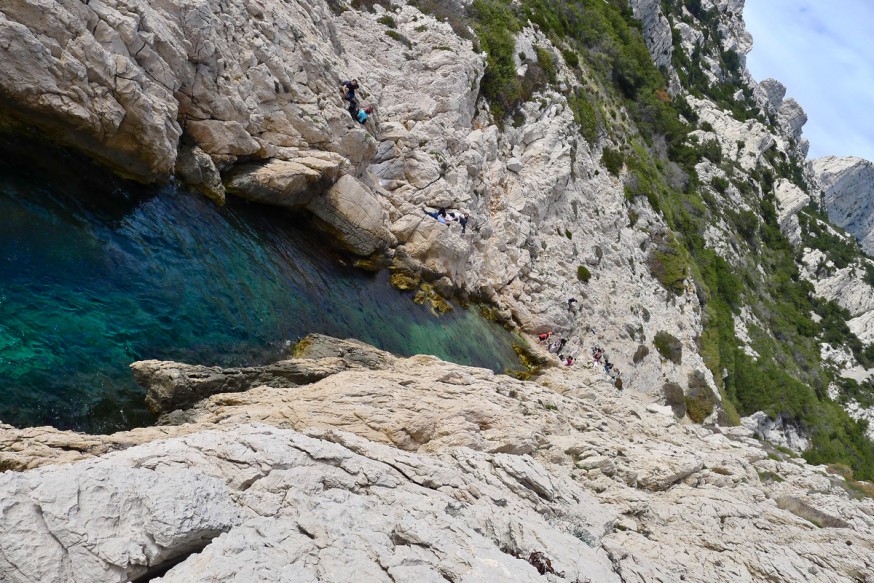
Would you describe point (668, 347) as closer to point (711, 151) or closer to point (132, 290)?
point (711, 151)

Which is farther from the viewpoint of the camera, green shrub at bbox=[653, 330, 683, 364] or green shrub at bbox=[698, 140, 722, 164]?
green shrub at bbox=[698, 140, 722, 164]

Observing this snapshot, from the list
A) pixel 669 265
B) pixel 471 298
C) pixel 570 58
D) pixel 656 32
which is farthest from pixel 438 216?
pixel 656 32

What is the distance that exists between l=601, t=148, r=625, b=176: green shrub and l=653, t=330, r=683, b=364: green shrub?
47.3ft

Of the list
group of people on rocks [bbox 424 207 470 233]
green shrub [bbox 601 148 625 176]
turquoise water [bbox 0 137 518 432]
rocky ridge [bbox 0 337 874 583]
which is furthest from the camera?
green shrub [bbox 601 148 625 176]

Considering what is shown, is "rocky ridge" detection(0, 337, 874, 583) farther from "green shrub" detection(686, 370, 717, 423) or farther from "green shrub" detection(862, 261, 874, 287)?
"green shrub" detection(862, 261, 874, 287)

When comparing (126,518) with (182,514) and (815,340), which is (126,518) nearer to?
(182,514)

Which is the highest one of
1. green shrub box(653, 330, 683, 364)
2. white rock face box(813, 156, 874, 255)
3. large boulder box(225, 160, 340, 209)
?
white rock face box(813, 156, 874, 255)

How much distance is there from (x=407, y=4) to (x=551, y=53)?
565 inches

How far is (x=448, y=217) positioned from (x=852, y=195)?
437 ft

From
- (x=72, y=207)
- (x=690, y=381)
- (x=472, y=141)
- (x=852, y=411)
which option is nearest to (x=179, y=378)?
(x=72, y=207)

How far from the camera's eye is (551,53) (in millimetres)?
45062

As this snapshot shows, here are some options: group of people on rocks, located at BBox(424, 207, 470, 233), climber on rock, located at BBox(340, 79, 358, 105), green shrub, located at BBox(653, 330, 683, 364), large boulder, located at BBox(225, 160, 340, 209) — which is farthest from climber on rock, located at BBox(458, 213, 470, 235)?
green shrub, located at BBox(653, 330, 683, 364)

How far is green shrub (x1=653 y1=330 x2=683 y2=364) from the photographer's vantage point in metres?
41.2

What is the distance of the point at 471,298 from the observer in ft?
104
